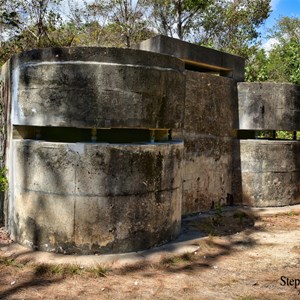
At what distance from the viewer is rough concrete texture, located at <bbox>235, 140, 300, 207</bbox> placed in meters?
7.73

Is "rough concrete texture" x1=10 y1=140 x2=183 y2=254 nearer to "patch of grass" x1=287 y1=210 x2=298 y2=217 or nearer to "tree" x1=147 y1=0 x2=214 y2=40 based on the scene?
"patch of grass" x1=287 y1=210 x2=298 y2=217

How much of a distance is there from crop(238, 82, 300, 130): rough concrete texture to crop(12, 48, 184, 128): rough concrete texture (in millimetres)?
3561

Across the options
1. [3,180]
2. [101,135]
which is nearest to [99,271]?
[101,135]

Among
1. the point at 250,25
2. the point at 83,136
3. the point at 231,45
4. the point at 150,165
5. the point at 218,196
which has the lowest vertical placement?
the point at 218,196

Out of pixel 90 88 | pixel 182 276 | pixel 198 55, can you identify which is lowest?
pixel 182 276

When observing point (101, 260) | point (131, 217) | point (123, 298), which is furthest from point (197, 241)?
point (123, 298)

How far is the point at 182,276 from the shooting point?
407 cm

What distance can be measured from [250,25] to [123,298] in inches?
945

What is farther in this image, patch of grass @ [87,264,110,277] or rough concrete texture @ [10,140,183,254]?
rough concrete texture @ [10,140,183,254]

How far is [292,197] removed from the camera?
7930mm

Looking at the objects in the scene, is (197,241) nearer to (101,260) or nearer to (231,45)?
(101,260)

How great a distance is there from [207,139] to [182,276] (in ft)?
11.6

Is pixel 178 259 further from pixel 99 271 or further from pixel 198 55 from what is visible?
pixel 198 55

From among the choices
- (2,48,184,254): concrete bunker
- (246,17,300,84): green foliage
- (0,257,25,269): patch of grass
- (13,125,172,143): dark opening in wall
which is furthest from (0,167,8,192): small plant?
(246,17,300,84): green foliage
